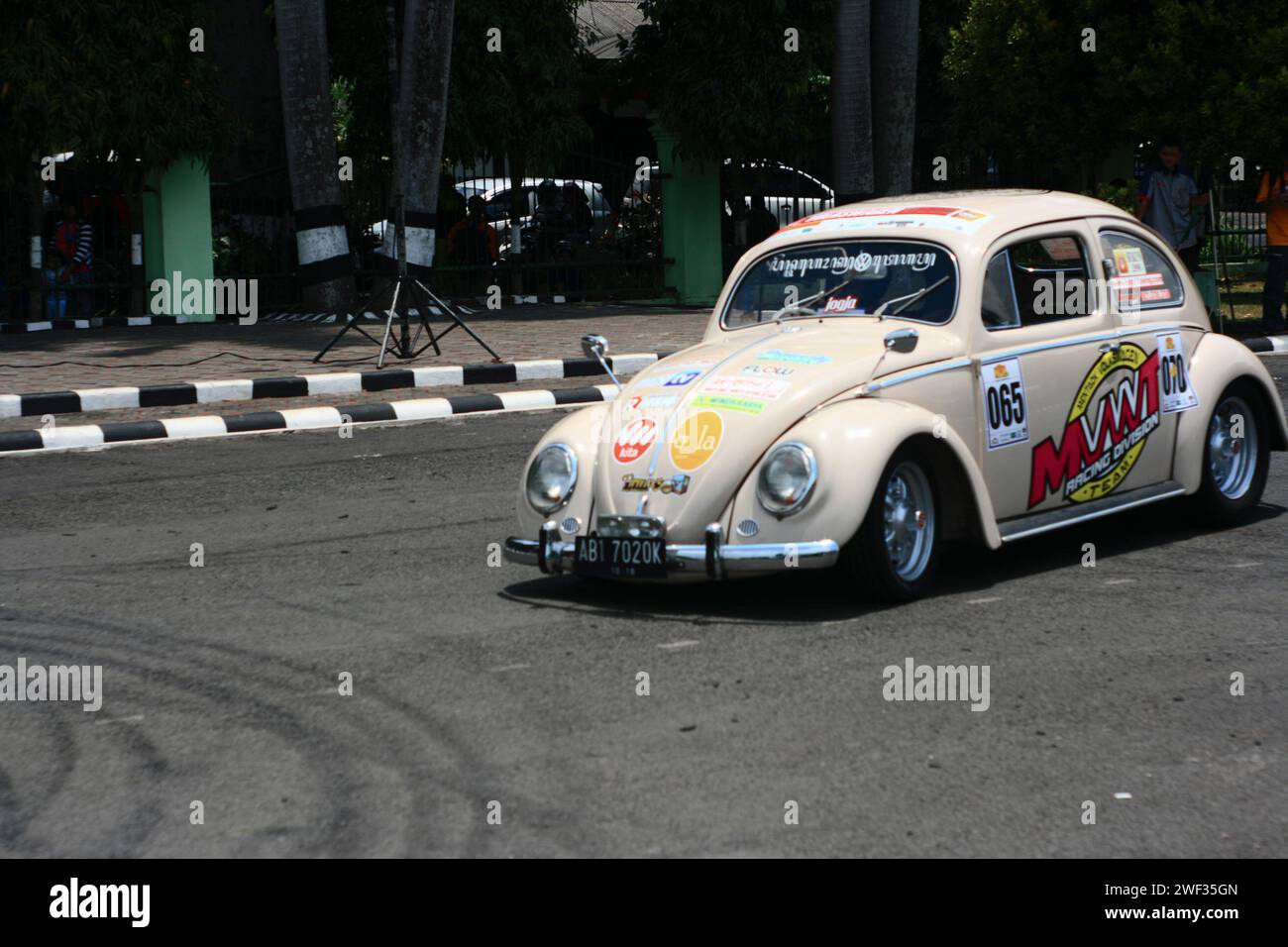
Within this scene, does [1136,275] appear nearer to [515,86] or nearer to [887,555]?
[887,555]

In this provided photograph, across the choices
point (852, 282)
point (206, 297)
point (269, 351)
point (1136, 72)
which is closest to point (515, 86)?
point (206, 297)

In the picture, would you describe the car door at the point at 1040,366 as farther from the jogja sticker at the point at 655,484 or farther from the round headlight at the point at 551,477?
the round headlight at the point at 551,477

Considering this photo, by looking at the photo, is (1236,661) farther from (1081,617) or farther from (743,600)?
(743,600)

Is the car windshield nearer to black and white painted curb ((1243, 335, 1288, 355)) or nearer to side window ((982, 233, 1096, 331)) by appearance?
side window ((982, 233, 1096, 331))

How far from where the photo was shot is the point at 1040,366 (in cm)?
776

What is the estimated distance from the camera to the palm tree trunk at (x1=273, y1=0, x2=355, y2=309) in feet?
65.9

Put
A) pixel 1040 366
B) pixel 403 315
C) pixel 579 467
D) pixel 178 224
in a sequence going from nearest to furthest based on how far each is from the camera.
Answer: pixel 579 467 → pixel 1040 366 → pixel 403 315 → pixel 178 224

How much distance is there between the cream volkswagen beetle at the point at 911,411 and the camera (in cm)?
679

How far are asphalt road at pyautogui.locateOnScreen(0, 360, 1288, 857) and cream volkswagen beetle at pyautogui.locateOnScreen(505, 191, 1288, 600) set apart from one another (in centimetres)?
28

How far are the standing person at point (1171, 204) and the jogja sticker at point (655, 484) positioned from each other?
11.5 metres

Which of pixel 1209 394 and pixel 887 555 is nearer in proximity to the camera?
pixel 887 555

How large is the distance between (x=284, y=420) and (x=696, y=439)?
6.97 metres

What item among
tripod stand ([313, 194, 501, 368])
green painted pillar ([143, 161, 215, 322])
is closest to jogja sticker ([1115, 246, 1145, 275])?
tripod stand ([313, 194, 501, 368])

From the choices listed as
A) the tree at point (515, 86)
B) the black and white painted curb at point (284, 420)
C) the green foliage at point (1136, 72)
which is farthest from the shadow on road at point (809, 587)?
the tree at point (515, 86)
